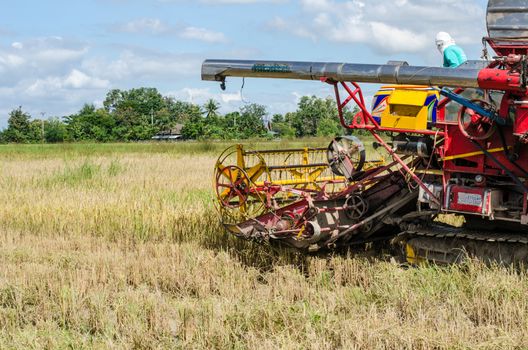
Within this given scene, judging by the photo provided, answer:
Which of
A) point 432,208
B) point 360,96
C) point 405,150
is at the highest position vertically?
point 360,96

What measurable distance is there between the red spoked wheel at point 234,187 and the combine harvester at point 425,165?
0.01 m

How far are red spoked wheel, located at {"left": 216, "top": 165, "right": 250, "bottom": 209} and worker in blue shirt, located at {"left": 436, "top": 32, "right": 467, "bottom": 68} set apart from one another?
2.28 m

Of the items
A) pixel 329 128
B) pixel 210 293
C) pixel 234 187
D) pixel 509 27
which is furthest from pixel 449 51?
pixel 329 128

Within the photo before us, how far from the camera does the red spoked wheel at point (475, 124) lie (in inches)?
244

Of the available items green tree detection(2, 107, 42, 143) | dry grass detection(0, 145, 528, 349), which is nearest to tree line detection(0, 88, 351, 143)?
green tree detection(2, 107, 42, 143)

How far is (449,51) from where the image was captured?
7.14 m

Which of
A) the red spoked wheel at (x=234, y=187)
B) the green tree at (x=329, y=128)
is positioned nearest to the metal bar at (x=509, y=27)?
the red spoked wheel at (x=234, y=187)

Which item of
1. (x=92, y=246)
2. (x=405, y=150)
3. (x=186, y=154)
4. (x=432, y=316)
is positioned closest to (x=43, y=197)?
(x=92, y=246)

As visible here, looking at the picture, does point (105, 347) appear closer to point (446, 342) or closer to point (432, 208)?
point (446, 342)

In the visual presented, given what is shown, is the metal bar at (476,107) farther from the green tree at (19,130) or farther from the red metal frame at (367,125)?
the green tree at (19,130)

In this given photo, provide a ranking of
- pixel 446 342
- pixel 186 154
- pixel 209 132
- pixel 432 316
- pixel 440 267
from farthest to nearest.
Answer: pixel 209 132 → pixel 186 154 → pixel 440 267 → pixel 432 316 → pixel 446 342

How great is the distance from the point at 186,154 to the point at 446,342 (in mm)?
20116

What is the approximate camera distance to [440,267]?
657 cm

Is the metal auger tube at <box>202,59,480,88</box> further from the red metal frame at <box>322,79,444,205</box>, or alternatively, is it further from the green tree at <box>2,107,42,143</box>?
the green tree at <box>2,107,42,143</box>
